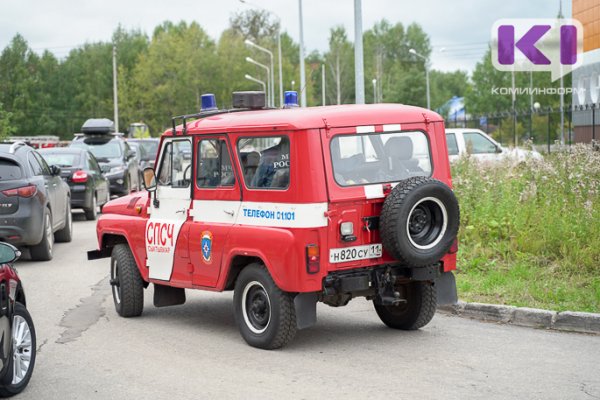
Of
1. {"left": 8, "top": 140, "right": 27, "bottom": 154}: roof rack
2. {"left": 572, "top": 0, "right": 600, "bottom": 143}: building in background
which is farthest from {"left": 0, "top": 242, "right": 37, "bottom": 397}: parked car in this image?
{"left": 572, "top": 0, "right": 600, "bottom": 143}: building in background

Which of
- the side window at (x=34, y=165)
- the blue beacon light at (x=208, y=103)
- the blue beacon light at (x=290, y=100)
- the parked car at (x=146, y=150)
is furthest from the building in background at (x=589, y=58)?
the blue beacon light at (x=208, y=103)

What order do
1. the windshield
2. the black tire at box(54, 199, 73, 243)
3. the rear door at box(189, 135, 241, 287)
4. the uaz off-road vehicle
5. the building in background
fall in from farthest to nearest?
the building in background < the windshield < the black tire at box(54, 199, 73, 243) < the rear door at box(189, 135, 241, 287) < the uaz off-road vehicle

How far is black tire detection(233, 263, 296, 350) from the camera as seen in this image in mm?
8242

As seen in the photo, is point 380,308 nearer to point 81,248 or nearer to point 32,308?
point 32,308

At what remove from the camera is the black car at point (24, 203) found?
14445 millimetres

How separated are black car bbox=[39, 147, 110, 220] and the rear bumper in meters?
7.09

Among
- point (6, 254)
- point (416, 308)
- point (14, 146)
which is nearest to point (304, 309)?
point (416, 308)

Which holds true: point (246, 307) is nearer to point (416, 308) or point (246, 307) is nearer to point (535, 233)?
point (416, 308)

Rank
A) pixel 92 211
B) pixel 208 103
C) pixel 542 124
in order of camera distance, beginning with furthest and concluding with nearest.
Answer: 1. pixel 542 124
2. pixel 92 211
3. pixel 208 103

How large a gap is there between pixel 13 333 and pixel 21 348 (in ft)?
0.78

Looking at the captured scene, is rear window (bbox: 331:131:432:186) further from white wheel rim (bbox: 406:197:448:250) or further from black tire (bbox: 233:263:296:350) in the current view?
black tire (bbox: 233:263:296:350)

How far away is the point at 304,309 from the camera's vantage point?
26.9 feet

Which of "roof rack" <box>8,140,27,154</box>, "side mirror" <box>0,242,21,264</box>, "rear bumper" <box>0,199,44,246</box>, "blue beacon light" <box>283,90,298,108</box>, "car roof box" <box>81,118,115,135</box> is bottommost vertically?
"rear bumper" <box>0,199,44,246</box>

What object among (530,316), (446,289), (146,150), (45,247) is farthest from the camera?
(146,150)
